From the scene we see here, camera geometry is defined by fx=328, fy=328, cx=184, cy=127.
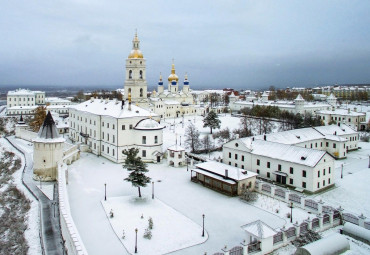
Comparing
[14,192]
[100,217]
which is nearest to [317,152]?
[100,217]

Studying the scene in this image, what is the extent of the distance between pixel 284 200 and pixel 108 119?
2457 centimetres

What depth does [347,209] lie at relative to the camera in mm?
25438

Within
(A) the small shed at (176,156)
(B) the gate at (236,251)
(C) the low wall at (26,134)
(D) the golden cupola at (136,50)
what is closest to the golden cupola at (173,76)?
(D) the golden cupola at (136,50)

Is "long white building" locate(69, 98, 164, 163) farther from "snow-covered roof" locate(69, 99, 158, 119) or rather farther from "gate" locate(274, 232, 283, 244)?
"gate" locate(274, 232, 283, 244)

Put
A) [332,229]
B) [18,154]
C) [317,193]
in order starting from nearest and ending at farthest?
[332,229] < [317,193] < [18,154]

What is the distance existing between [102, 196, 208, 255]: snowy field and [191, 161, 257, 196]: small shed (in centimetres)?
555

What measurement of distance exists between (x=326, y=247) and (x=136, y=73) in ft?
145

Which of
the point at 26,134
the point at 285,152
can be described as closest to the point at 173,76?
the point at 26,134

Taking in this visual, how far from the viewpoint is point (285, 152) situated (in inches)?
1276

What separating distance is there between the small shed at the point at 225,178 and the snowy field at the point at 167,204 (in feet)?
2.23

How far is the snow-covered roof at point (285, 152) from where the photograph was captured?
1179 inches

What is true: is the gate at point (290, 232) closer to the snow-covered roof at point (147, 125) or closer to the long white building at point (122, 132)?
the long white building at point (122, 132)

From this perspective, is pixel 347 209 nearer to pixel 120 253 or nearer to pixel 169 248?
pixel 169 248

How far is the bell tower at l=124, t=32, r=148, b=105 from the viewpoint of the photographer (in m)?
55.4
